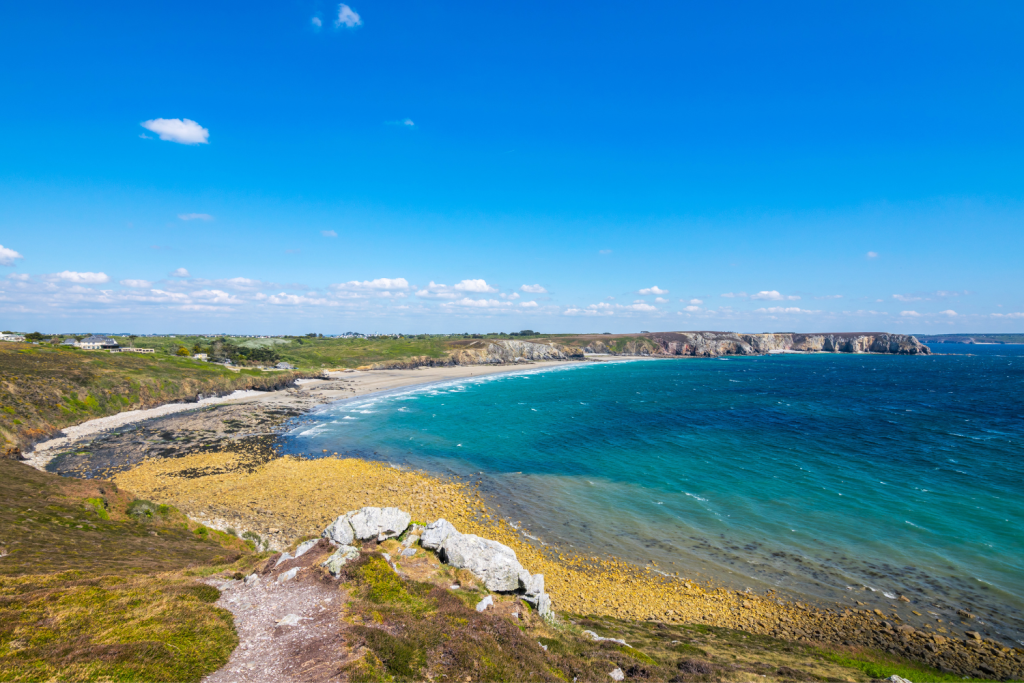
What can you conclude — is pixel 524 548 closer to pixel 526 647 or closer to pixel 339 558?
pixel 339 558

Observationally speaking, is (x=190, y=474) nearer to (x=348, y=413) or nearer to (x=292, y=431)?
(x=292, y=431)

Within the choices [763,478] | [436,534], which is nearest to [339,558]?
[436,534]

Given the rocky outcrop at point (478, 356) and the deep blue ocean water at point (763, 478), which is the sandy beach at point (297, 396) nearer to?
the rocky outcrop at point (478, 356)

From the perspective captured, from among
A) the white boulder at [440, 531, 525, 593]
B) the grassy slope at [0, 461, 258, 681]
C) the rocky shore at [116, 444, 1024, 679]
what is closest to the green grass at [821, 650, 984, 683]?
the rocky shore at [116, 444, 1024, 679]

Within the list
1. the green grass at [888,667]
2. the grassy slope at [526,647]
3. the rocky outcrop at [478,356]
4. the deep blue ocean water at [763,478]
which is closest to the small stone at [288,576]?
the grassy slope at [526,647]

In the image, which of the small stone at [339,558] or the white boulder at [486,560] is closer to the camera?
the small stone at [339,558]

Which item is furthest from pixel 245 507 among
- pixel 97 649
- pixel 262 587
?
pixel 97 649

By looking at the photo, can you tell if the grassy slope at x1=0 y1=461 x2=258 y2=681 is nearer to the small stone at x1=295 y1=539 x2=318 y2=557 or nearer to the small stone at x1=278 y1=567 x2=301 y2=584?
the small stone at x1=278 y1=567 x2=301 y2=584
